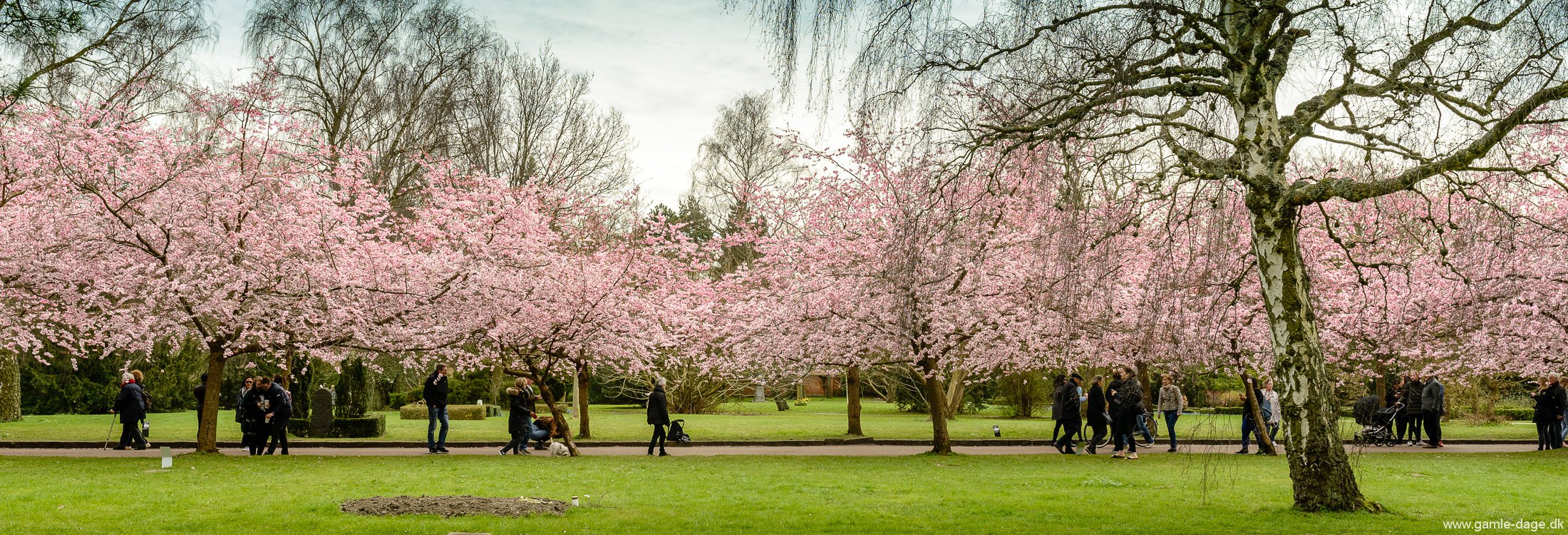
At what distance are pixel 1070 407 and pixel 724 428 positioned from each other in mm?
9697

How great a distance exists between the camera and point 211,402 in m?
16.2

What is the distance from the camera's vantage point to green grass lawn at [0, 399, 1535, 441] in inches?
833

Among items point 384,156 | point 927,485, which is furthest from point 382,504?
point 384,156

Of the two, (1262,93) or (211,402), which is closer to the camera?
(1262,93)

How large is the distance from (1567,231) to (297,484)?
12.3 meters

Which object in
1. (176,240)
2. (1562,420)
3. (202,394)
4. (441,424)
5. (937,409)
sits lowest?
(1562,420)

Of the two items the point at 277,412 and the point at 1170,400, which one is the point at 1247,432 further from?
the point at 277,412

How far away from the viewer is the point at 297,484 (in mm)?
11250

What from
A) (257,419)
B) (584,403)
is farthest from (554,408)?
(584,403)

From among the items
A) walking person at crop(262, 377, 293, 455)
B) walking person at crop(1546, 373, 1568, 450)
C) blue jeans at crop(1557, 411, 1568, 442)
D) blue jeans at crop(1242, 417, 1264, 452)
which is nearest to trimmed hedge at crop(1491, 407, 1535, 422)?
blue jeans at crop(1557, 411, 1568, 442)

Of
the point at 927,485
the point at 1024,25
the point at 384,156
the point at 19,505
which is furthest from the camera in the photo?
the point at 384,156

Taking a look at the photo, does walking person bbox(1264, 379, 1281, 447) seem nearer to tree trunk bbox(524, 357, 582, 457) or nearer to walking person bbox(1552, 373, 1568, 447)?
walking person bbox(1552, 373, 1568, 447)

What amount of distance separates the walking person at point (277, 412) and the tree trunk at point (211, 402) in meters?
0.66

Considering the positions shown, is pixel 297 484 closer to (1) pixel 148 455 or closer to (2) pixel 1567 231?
(1) pixel 148 455
